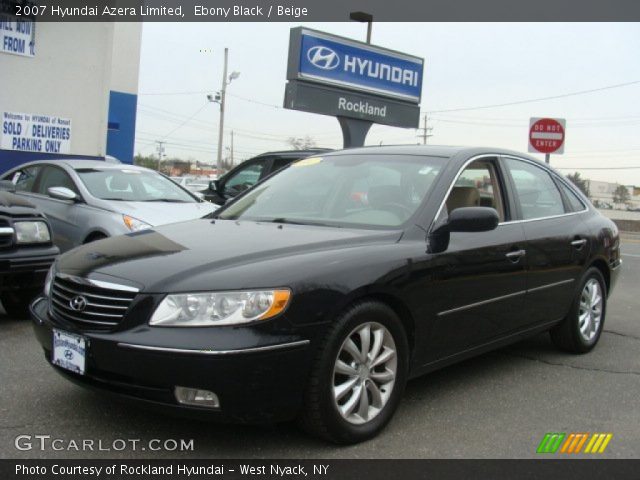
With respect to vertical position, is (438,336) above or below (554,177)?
below

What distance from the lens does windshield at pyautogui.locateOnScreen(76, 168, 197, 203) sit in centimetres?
751

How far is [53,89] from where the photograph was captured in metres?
12.2

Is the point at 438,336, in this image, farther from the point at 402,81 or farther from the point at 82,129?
the point at 402,81

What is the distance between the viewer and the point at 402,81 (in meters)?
18.5

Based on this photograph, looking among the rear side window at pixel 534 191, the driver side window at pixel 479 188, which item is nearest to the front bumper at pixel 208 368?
the driver side window at pixel 479 188

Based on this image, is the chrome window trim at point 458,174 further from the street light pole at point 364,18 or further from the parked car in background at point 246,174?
the street light pole at point 364,18

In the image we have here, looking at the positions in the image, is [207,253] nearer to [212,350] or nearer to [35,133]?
[212,350]

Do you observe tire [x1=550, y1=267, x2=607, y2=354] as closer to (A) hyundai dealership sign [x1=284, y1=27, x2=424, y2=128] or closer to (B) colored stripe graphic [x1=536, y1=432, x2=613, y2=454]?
(B) colored stripe graphic [x1=536, y1=432, x2=613, y2=454]

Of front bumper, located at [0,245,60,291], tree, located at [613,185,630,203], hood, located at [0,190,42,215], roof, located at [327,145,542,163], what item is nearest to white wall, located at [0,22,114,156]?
hood, located at [0,190,42,215]

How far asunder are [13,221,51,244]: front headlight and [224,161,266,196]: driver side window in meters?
4.13

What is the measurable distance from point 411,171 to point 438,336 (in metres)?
1.08

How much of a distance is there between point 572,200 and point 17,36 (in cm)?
1015

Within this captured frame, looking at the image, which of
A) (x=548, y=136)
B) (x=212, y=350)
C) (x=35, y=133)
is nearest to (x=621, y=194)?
(x=548, y=136)

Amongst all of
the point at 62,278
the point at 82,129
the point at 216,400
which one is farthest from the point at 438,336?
the point at 82,129
